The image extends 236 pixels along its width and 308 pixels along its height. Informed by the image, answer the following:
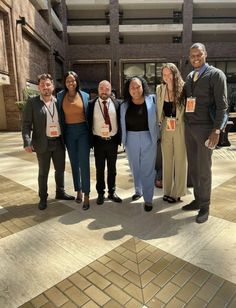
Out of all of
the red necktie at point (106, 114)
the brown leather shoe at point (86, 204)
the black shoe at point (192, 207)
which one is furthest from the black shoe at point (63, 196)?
the black shoe at point (192, 207)

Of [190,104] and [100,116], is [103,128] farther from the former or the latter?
[190,104]

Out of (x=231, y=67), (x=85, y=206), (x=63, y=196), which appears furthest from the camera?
(x=231, y=67)

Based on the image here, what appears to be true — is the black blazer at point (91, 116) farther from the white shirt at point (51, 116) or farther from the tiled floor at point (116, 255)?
the tiled floor at point (116, 255)

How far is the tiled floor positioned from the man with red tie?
499 millimetres

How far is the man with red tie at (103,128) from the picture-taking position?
10.8 feet

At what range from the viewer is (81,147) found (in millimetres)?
3359

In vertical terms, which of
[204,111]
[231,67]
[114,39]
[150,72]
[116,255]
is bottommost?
[116,255]

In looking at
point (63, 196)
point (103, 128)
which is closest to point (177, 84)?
point (103, 128)

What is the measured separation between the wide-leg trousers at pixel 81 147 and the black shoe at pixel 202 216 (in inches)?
54.4

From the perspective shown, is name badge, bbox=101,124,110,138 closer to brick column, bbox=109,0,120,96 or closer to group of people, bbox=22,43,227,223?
group of people, bbox=22,43,227,223

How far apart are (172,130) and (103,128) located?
2.76 ft

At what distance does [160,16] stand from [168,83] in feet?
73.2

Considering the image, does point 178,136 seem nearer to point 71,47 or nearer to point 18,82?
point 18,82

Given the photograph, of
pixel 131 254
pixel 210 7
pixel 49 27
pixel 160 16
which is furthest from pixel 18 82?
pixel 210 7
